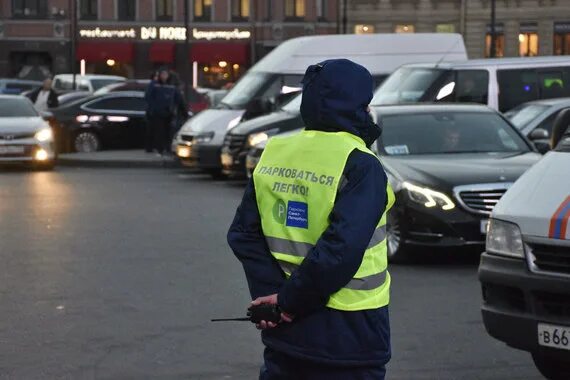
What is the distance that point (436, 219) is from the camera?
43.1 feet

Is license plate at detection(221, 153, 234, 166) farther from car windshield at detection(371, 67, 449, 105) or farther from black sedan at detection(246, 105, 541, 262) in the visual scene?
black sedan at detection(246, 105, 541, 262)

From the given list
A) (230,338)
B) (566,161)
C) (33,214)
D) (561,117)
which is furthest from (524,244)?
(33,214)

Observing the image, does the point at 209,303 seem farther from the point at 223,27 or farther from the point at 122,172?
the point at 223,27

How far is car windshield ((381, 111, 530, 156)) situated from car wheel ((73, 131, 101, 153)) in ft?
57.5

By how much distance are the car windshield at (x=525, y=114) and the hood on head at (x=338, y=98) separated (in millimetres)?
13786

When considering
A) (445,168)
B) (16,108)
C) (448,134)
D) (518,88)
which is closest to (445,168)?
(445,168)

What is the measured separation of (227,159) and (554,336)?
16.1m

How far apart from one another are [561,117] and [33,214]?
1035 cm

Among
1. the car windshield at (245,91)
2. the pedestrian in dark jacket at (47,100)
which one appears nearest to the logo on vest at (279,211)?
the car windshield at (245,91)

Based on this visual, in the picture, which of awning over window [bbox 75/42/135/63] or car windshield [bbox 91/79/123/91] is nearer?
car windshield [bbox 91/79/123/91]

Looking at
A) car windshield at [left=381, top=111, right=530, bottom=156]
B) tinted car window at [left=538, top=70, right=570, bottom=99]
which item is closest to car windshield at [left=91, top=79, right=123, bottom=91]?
tinted car window at [left=538, top=70, right=570, bottom=99]

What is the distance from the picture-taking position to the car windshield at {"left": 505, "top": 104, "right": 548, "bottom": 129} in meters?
18.9

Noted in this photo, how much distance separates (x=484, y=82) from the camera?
851 inches

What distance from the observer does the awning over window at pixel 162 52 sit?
7388cm
